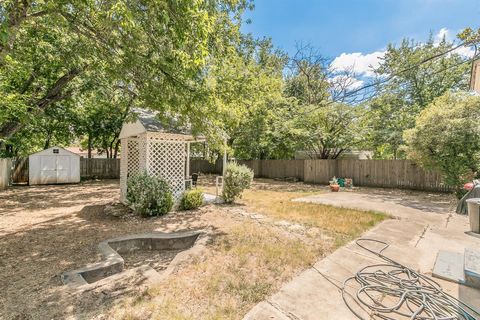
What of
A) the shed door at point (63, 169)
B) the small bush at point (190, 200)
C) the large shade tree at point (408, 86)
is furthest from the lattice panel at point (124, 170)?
the large shade tree at point (408, 86)

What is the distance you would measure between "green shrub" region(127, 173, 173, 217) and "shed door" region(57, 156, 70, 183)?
9583 millimetres

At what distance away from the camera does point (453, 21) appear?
346 inches

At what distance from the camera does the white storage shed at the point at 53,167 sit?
1268 cm

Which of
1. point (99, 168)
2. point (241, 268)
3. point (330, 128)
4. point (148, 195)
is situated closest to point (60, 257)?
point (148, 195)

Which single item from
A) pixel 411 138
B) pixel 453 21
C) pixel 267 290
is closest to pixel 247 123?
pixel 411 138

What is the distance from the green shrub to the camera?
6.29 meters

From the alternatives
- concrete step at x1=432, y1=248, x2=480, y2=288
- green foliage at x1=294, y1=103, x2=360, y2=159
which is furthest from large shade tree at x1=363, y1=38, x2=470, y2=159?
concrete step at x1=432, y1=248, x2=480, y2=288

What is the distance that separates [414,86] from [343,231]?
1432 centimetres

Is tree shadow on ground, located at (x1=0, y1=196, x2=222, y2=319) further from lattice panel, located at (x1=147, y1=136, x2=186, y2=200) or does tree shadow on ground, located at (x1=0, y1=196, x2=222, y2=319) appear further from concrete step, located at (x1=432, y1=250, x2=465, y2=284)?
concrete step, located at (x1=432, y1=250, x2=465, y2=284)

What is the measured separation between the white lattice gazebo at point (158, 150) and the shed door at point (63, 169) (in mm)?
7915

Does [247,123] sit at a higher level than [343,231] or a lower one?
higher

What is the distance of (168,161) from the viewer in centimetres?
725

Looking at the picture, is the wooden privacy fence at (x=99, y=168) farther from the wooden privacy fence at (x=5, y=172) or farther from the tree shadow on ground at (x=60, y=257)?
the tree shadow on ground at (x=60, y=257)

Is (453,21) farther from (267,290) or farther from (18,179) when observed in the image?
(18,179)
